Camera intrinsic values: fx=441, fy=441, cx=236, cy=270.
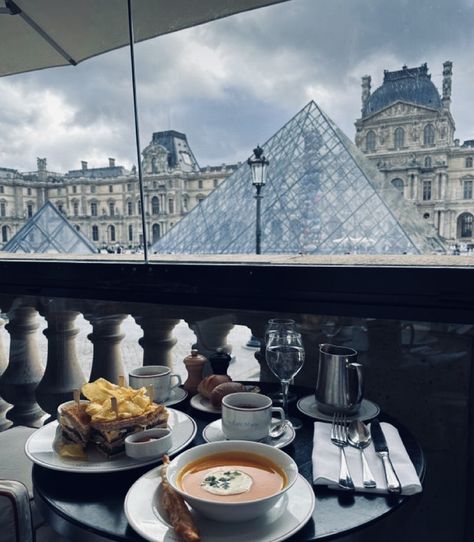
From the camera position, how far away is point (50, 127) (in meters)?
2.63

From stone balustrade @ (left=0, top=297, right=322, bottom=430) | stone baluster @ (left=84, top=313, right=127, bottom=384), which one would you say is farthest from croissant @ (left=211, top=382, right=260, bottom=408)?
stone baluster @ (left=84, top=313, right=127, bottom=384)

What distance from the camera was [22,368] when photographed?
7.98 ft

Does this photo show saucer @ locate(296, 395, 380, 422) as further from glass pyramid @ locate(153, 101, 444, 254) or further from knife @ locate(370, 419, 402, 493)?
glass pyramid @ locate(153, 101, 444, 254)

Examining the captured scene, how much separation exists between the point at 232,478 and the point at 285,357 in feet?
1.53

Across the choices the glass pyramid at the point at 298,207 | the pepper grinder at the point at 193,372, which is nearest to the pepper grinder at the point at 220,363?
the pepper grinder at the point at 193,372

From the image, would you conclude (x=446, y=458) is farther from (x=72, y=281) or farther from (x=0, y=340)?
(x=0, y=340)

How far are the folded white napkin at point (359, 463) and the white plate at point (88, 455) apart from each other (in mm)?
342

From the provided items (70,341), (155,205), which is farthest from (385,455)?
(155,205)

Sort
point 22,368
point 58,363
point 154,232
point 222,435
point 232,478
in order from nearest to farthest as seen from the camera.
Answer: point 232,478 < point 222,435 < point 58,363 < point 22,368 < point 154,232

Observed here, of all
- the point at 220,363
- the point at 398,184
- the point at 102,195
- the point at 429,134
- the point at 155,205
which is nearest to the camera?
the point at 220,363

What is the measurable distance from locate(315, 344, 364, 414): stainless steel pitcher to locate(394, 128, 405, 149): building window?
2.03 m

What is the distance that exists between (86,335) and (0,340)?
0.75 m

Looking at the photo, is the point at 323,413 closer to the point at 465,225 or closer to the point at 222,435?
the point at 222,435

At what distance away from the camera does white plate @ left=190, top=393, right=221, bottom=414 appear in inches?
55.0
